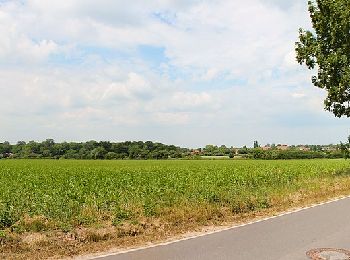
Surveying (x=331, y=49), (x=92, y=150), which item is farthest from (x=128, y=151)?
(x=331, y=49)

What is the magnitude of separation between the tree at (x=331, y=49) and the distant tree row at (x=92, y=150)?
306ft

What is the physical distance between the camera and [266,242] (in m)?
7.68

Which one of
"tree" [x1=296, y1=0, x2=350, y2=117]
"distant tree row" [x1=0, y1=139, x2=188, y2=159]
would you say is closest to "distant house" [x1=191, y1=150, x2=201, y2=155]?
"distant tree row" [x1=0, y1=139, x2=188, y2=159]

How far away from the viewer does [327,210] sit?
1171 centimetres

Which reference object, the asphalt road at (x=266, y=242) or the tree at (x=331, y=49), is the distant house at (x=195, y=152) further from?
the asphalt road at (x=266, y=242)

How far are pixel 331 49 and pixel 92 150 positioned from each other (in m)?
103

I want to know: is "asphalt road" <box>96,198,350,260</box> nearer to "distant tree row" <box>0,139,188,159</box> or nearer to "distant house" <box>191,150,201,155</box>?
"distant tree row" <box>0,139,188,159</box>

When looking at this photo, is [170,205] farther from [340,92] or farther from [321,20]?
[321,20]

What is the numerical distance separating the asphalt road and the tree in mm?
13232

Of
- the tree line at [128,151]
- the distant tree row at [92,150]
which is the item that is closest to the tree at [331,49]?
the tree line at [128,151]

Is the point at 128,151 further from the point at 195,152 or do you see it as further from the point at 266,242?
the point at 266,242

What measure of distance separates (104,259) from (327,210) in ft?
24.9

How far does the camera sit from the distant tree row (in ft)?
381

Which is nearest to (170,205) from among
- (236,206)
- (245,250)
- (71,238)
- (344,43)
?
(236,206)
